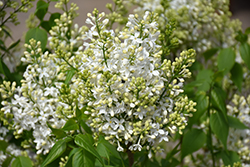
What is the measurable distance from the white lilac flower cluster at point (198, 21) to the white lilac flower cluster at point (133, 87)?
0.43 metres

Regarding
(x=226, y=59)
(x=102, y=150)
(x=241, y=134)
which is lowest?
(x=241, y=134)

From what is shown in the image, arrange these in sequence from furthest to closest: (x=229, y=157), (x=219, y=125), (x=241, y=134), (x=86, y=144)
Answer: (x=241, y=134) → (x=229, y=157) → (x=219, y=125) → (x=86, y=144)

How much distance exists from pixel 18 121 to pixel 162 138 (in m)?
0.36

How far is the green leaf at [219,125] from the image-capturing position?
76cm

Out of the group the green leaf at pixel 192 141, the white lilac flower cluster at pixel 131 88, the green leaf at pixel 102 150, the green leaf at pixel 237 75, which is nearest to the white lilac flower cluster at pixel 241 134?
the green leaf at pixel 237 75

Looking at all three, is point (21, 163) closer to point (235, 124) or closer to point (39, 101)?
point (39, 101)

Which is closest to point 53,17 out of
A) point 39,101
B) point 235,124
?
point 39,101

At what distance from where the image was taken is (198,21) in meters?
1.10

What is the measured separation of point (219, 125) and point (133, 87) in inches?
13.0

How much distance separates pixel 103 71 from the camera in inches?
22.7

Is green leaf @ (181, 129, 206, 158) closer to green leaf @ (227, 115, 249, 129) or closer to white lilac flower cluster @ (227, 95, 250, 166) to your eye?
green leaf @ (227, 115, 249, 129)

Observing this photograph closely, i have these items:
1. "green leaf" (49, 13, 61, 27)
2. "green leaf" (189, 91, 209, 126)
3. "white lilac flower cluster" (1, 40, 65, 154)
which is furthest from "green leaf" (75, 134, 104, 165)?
"green leaf" (49, 13, 61, 27)

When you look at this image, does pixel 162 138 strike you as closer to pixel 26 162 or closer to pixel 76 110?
pixel 76 110

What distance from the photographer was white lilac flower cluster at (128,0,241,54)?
3.46 ft
